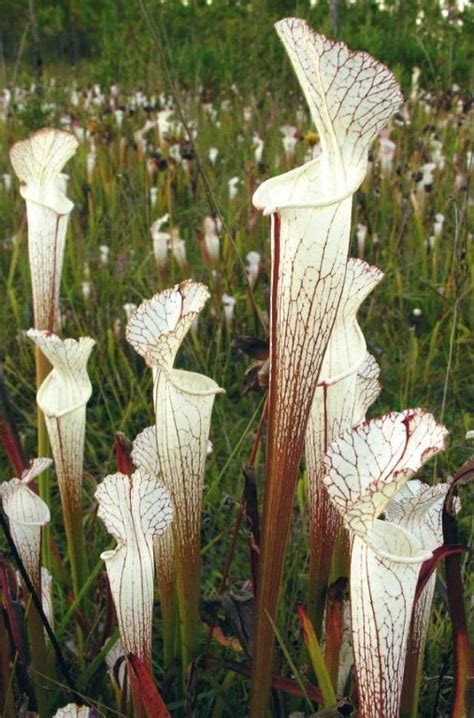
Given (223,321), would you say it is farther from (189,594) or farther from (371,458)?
(371,458)

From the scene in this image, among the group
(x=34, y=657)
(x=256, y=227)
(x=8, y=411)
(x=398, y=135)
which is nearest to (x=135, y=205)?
(x=256, y=227)

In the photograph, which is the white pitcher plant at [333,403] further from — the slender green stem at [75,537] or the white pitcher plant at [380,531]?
the slender green stem at [75,537]

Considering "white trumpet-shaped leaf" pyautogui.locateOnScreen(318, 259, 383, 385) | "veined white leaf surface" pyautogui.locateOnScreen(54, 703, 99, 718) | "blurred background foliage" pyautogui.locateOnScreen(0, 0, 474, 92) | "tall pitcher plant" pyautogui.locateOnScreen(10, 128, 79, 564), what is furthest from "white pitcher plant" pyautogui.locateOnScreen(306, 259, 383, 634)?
"blurred background foliage" pyautogui.locateOnScreen(0, 0, 474, 92)

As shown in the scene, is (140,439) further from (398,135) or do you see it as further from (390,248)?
(398,135)

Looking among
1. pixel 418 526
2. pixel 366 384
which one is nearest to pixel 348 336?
pixel 366 384

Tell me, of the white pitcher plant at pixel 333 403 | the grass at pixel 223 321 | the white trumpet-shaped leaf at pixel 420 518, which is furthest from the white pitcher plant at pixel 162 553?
the white trumpet-shaped leaf at pixel 420 518

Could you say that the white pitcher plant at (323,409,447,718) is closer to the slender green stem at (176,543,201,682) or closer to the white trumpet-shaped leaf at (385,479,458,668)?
the white trumpet-shaped leaf at (385,479,458,668)
